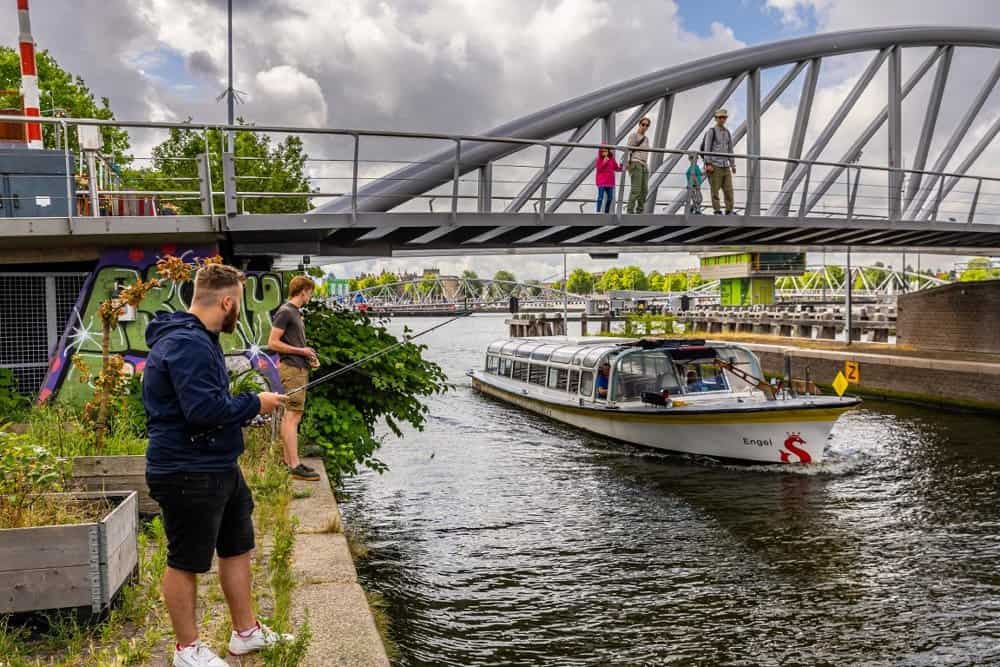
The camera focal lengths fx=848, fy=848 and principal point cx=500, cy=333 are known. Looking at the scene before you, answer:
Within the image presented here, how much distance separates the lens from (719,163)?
1747cm

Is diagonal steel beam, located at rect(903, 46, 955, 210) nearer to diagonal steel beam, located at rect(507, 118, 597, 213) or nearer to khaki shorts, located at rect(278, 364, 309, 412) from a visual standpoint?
diagonal steel beam, located at rect(507, 118, 597, 213)

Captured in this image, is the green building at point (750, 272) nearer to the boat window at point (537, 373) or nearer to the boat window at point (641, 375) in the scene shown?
the boat window at point (537, 373)

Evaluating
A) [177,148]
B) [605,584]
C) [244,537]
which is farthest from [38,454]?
[177,148]

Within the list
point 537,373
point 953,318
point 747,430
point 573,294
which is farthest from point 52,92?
point 573,294

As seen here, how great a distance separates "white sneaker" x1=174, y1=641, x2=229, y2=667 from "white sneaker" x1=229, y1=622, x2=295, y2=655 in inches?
14.5

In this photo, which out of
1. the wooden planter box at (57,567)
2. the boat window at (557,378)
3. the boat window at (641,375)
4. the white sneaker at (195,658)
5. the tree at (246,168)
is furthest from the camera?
the tree at (246,168)

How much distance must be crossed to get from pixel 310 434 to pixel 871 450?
50.2ft

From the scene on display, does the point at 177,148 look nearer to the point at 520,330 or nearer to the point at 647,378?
the point at 647,378

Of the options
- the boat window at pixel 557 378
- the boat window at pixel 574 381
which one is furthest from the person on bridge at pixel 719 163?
the boat window at pixel 557 378

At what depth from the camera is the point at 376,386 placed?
1209 cm

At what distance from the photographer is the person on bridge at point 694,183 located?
54.7 ft

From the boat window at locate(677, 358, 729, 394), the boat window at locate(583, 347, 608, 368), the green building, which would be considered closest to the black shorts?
the boat window at locate(677, 358, 729, 394)

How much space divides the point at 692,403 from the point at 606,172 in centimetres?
662

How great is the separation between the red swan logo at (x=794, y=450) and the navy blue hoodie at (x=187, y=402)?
15.9 metres
